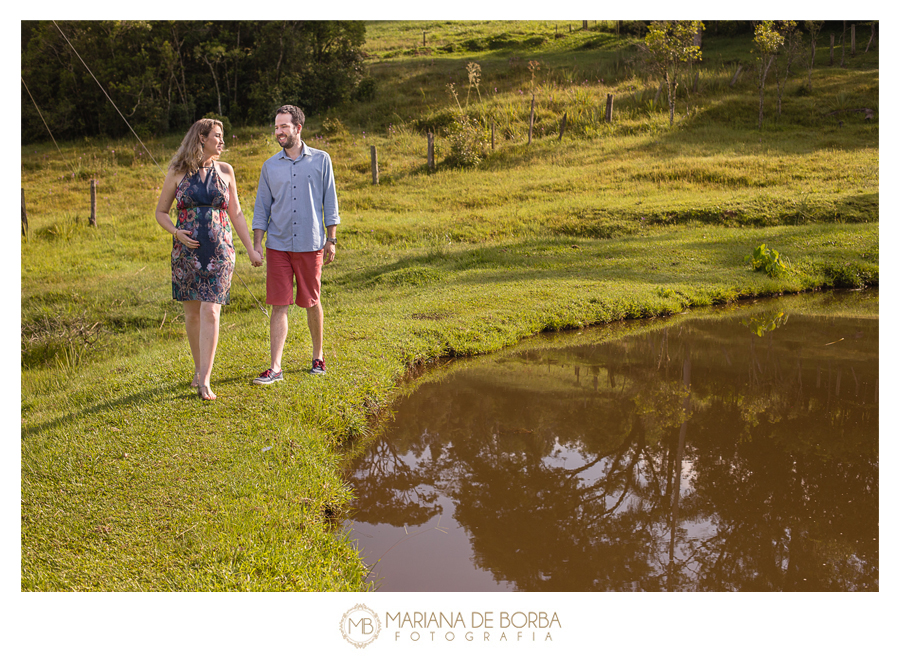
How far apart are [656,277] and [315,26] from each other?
25.4 m

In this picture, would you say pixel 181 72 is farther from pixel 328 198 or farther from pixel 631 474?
pixel 631 474

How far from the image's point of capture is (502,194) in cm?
1814

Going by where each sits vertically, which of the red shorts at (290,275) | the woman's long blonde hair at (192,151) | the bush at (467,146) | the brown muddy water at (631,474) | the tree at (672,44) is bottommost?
the brown muddy water at (631,474)

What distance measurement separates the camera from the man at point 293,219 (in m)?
5.46

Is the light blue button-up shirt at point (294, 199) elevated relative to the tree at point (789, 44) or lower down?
lower down

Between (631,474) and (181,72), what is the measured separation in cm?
3242

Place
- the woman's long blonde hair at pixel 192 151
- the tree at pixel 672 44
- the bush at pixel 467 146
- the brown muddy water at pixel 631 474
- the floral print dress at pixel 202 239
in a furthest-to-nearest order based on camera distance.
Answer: the tree at pixel 672 44 < the bush at pixel 467 146 < the floral print dress at pixel 202 239 < the woman's long blonde hair at pixel 192 151 < the brown muddy water at pixel 631 474

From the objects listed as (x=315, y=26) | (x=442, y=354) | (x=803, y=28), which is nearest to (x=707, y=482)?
(x=442, y=354)

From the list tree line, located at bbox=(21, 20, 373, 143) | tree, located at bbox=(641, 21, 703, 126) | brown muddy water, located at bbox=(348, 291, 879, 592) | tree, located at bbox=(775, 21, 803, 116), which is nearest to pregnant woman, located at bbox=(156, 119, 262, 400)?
brown muddy water, located at bbox=(348, 291, 879, 592)

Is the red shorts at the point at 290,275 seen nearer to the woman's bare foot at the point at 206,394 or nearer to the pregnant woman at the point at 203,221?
the pregnant woman at the point at 203,221

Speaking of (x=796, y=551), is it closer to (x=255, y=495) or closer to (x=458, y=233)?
(x=255, y=495)

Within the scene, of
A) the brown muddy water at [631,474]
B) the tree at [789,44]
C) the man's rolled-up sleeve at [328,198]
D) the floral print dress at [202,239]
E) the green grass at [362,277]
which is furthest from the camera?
the tree at [789,44]

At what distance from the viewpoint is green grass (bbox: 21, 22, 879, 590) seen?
3875 mm

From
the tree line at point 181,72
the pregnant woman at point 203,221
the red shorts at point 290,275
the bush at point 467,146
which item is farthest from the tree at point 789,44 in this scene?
the pregnant woman at point 203,221
